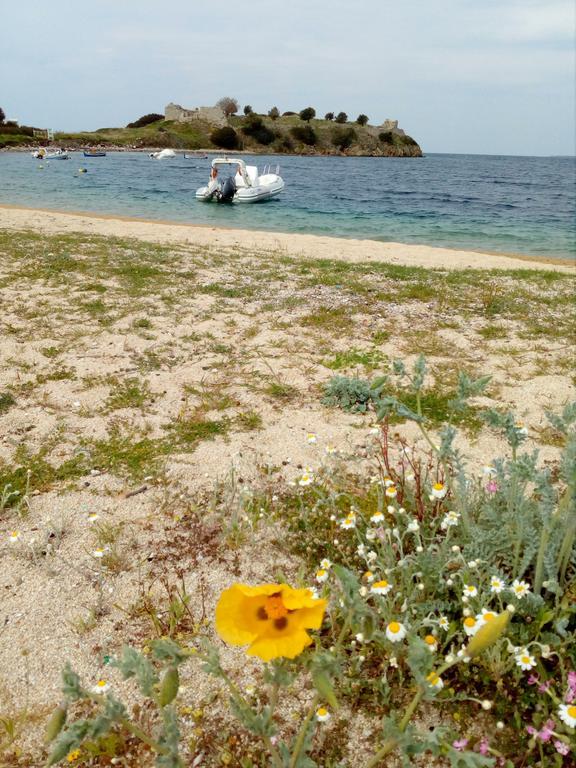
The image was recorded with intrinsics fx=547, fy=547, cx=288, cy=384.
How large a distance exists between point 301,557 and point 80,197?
30904 mm

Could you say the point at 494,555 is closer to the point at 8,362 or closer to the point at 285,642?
the point at 285,642

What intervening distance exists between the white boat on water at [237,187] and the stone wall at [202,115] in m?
85.7

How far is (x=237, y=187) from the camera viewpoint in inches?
1191

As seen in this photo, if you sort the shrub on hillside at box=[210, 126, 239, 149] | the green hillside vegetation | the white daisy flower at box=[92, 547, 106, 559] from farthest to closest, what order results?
the shrub on hillside at box=[210, 126, 239, 149] < the green hillside vegetation < the white daisy flower at box=[92, 547, 106, 559]

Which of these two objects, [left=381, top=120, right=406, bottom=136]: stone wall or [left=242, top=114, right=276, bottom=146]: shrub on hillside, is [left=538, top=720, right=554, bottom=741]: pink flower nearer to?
[left=242, top=114, right=276, bottom=146]: shrub on hillside

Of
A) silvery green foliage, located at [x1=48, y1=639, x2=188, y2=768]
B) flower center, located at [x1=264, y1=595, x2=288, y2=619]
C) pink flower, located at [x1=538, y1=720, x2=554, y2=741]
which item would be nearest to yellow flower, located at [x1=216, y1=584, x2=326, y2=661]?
flower center, located at [x1=264, y1=595, x2=288, y2=619]

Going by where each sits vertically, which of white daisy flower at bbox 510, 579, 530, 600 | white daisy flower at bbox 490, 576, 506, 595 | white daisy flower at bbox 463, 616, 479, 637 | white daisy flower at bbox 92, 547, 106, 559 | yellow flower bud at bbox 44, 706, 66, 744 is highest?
yellow flower bud at bbox 44, 706, 66, 744

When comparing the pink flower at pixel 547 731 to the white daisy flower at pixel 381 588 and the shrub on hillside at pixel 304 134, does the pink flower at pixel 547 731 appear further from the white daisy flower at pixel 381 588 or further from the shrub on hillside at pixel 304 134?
the shrub on hillside at pixel 304 134

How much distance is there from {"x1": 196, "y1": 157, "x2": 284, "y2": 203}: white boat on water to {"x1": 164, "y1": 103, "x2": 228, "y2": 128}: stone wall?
85699mm

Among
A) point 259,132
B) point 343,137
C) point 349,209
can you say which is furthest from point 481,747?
point 343,137

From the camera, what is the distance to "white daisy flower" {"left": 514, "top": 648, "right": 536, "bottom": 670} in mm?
2133

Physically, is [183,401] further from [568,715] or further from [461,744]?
[568,715]

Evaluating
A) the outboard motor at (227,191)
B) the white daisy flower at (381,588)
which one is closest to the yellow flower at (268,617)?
the white daisy flower at (381,588)

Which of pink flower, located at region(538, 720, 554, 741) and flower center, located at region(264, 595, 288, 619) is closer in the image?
flower center, located at region(264, 595, 288, 619)
